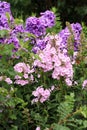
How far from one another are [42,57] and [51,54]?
6 centimetres

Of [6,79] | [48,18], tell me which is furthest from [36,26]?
[6,79]

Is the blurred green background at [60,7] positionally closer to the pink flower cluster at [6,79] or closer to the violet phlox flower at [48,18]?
the violet phlox flower at [48,18]

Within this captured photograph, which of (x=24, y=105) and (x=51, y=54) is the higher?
(x=51, y=54)

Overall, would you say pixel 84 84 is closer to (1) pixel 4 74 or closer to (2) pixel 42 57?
(2) pixel 42 57

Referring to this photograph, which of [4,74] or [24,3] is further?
[24,3]

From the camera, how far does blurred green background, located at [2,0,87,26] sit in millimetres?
7262

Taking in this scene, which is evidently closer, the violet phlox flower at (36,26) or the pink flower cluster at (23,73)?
the pink flower cluster at (23,73)

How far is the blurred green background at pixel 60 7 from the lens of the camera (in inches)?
286

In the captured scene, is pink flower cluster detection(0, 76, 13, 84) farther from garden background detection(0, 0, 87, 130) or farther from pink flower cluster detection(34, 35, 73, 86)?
pink flower cluster detection(34, 35, 73, 86)

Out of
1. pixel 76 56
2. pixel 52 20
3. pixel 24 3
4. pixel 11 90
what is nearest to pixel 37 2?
pixel 24 3

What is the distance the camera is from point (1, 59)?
9.79 ft

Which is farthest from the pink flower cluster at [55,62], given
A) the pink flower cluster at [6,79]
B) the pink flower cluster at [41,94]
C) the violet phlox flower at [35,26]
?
the violet phlox flower at [35,26]

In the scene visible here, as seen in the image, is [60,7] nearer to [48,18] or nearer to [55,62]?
[48,18]

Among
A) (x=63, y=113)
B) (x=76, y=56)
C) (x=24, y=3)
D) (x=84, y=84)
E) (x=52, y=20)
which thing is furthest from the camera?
(x=24, y=3)
